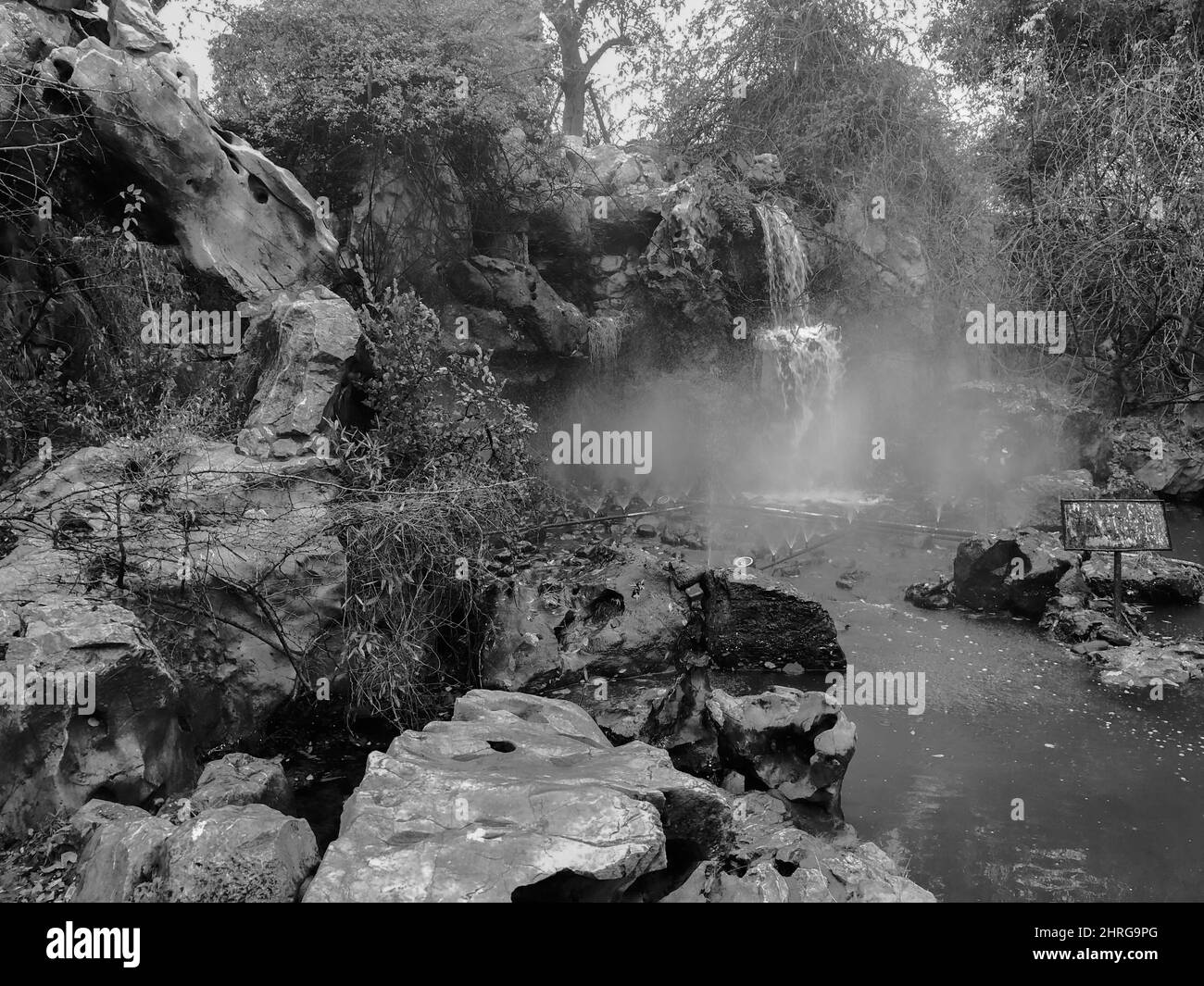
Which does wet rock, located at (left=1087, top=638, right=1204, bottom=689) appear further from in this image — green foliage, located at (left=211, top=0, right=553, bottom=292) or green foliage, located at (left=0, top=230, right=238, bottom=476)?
green foliage, located at (left=211, top=0, right=553, bottom=292)

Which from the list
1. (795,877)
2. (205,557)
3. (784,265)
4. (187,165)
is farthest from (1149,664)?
(187,165)

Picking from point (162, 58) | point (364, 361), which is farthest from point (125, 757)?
point (162, 58)

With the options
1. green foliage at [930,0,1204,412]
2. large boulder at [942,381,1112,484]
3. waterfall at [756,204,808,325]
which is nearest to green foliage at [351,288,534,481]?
waterfall at [756,204,808,325]

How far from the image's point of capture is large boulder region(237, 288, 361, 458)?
6.41 metres

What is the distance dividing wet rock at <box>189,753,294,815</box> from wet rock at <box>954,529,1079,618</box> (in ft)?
21.4

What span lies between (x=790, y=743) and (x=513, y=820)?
2232 mm

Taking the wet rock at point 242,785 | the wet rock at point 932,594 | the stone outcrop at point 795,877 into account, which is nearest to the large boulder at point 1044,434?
the wet rock at point 932,594

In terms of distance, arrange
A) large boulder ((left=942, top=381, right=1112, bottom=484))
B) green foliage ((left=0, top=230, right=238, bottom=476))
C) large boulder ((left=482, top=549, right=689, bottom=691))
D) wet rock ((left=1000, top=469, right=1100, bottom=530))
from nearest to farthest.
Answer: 1. large boulder ((left=482, top=549, right=689, bottom=691))
2. green foliage ((left=0, top=230, right=238, bottom=476))
3. wet rock ((left=1000, top=469, right=1100, bottom=530))
4. large boulder ((left=942, top=381, right=1112, bottom=484))

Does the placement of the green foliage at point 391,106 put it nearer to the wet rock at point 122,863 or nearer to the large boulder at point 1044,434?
→ the wet rock at point 122,863

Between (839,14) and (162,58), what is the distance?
12141mm

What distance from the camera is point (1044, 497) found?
1168 cm

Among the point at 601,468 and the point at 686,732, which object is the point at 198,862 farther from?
the point at 601,468

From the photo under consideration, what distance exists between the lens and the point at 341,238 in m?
9.94

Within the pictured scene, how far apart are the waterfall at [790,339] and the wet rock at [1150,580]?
6.01 meters
